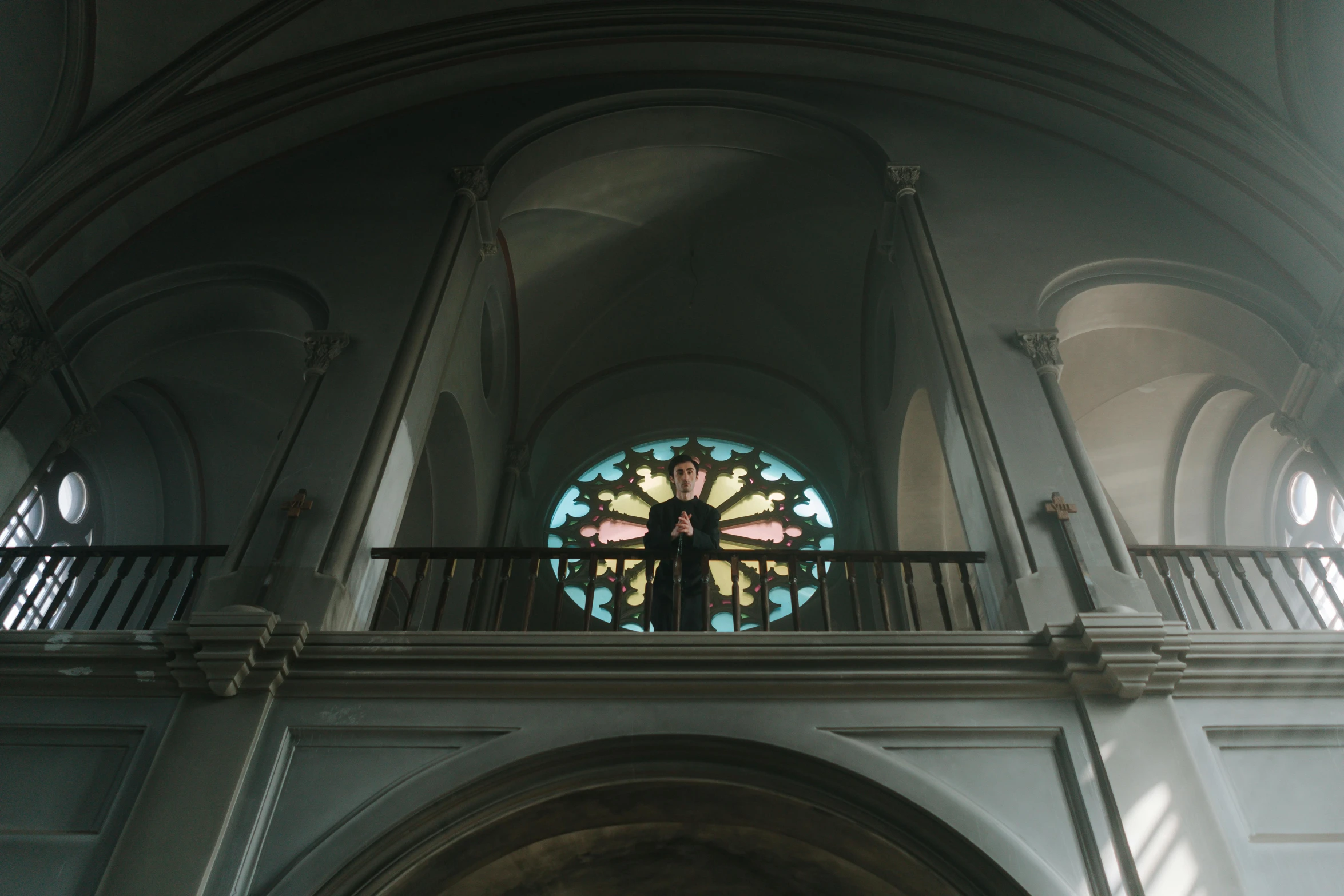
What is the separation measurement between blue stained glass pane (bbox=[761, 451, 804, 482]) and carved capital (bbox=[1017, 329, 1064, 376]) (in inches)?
191

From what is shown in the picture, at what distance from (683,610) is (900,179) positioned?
4122 millimetres

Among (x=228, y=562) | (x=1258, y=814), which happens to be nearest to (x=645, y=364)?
(x=228, y=562)

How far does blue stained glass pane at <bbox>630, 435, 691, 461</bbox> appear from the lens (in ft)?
39.2

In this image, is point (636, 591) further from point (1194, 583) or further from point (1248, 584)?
point (1248, 584)

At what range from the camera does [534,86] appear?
935 cm

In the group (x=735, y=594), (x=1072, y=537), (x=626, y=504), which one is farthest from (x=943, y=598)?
(x=626, y=504)

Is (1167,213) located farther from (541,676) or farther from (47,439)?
(47,439)

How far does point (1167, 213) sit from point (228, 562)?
23.0 ft

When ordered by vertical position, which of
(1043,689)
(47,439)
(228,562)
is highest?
(47,439)

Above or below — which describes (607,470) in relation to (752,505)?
above

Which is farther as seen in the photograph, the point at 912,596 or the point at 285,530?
the point at 285,530

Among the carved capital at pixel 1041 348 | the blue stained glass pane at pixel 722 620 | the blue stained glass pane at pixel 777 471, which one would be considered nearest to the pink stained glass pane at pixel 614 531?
the blue stained glass pane at pixel 722 620

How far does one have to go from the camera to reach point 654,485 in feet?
37.7

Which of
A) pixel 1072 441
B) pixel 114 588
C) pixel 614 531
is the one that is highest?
pixel 614 531
